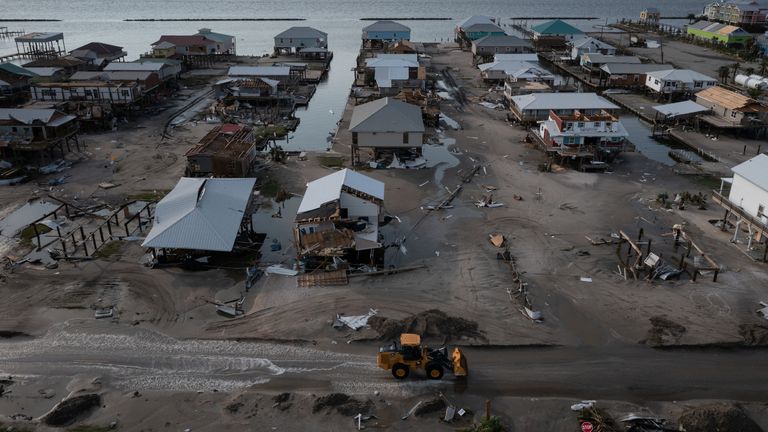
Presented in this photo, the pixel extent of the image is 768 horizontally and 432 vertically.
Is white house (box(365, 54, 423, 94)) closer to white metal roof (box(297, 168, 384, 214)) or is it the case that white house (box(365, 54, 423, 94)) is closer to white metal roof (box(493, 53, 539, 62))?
white metal roof (box(493, 53, 539, 62))

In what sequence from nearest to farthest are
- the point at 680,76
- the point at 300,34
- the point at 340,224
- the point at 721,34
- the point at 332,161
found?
the point at 340,224
the point at 332,161
the point at 680,76
the point at 300,34
the point at 721,34

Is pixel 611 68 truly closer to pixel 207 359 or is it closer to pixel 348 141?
pixel 348 141

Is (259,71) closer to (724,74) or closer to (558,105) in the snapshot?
(558,105)

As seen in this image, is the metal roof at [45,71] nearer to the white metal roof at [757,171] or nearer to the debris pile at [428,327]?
the debris pile at [428,327]

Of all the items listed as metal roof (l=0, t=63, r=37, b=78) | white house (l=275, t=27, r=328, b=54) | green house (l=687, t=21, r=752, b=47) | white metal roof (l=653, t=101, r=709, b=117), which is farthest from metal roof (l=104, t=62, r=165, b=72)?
green house (l=687, t=21, r=752, b=47)

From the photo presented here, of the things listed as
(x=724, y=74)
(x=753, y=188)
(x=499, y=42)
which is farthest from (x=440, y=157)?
(x=499, y=42)

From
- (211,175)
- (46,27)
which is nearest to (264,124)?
(211,175)
